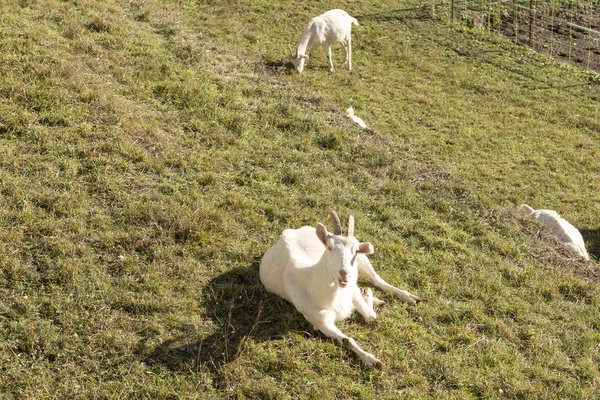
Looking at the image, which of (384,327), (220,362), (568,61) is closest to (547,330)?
(384,327)

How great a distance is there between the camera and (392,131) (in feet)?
42.5

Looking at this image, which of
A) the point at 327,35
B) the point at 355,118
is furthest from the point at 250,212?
the point at 327,35

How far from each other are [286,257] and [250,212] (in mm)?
1659

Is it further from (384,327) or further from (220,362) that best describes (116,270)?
(384,327)

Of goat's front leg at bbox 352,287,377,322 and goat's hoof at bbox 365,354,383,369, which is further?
goat's front leg at bbox 352,287,377,322

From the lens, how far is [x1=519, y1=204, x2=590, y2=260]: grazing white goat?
9.62 meters

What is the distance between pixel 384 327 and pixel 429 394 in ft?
3.29

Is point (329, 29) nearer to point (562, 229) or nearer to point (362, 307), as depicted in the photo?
point (562, 229)

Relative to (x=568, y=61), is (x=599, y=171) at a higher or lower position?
lower

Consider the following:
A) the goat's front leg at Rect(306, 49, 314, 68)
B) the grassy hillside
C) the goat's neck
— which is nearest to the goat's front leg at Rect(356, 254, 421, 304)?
the grassy hillside

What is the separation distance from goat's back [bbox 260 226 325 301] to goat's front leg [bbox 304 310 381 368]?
508 mm

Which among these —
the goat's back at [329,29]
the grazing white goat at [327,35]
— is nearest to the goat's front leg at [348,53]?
the grazing white goat at [327,35]

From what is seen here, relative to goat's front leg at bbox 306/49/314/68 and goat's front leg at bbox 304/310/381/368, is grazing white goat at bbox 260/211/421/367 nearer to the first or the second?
goat's front leg at bbox 304/310/381/368

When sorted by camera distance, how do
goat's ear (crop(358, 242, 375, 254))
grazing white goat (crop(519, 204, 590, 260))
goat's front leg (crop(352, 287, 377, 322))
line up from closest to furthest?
goat's ear (crop(358, 242, 375, 254)) → goat's front leg (crop(352, 287, 377, 322)) → grazing white goat (crop(519, 204, 590, 260))
